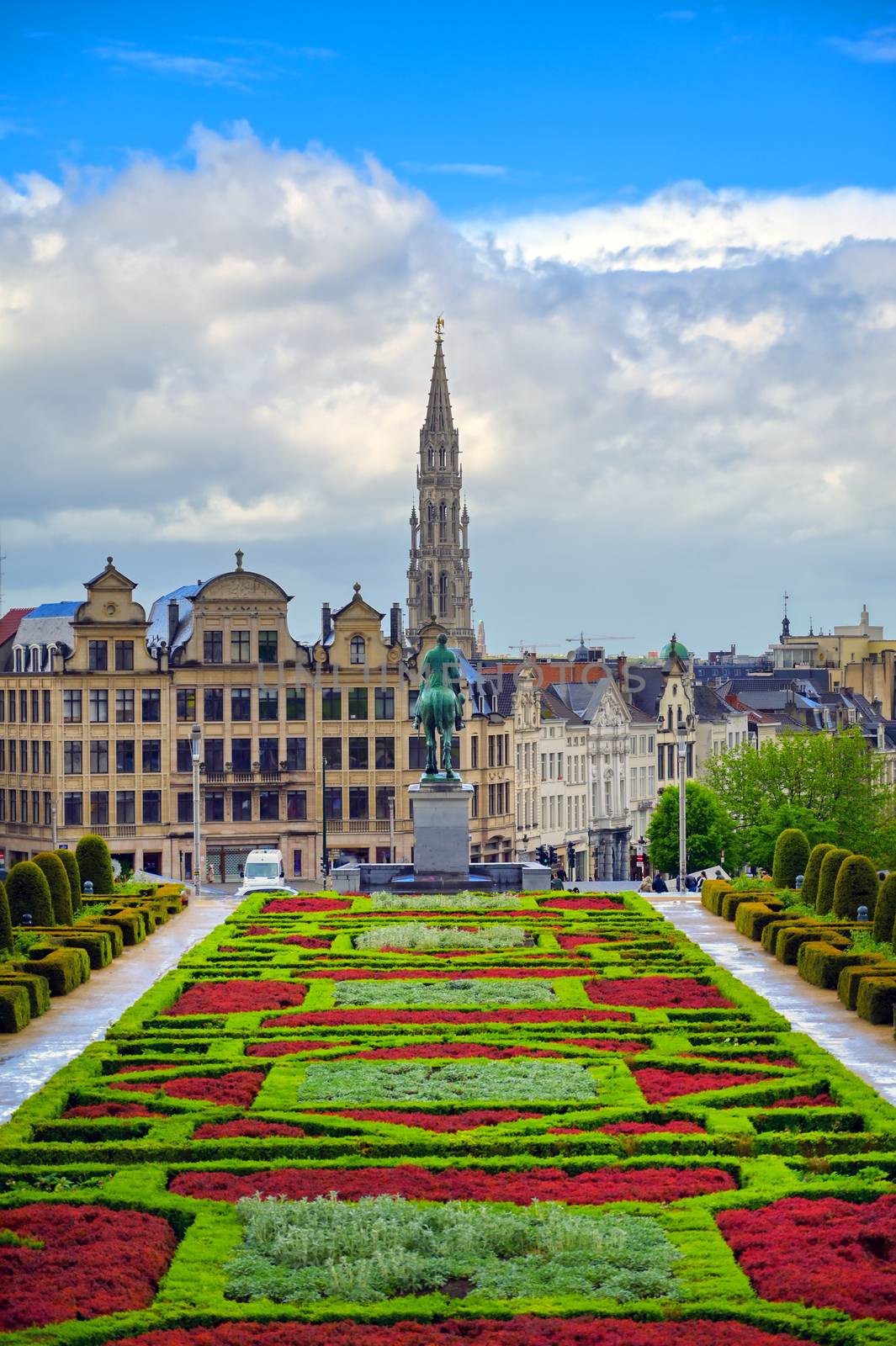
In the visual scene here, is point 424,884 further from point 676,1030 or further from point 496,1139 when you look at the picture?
point 496,1139

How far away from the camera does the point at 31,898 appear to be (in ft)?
151

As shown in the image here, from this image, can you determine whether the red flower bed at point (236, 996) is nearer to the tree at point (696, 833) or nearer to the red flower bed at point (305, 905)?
the red flower bed at point (305, 905)

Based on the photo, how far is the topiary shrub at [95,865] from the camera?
5644cm

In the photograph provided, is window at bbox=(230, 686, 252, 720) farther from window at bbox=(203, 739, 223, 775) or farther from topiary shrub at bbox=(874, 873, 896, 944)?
topiary shrub at bbox=(874, 873, 896, 944)

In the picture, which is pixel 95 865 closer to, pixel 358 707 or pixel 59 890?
pixel 59 890

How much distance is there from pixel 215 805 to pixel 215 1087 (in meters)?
63.8

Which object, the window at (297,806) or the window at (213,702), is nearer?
the window at (213,702)

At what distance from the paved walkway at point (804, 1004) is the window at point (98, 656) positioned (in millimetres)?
42635

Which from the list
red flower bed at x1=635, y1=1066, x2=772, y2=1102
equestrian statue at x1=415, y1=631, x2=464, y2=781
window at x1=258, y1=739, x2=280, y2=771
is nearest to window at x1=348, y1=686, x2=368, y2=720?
window at x1=258, y1=739, x2=280, y2=771

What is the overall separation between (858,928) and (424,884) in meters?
14.8

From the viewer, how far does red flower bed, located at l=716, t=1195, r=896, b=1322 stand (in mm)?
18500

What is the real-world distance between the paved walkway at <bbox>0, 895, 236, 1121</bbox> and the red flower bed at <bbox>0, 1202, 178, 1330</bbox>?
593 cm

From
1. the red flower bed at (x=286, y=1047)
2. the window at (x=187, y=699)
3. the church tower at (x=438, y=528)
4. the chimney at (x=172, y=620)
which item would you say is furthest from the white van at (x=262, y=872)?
the church tower at (x=438, y=528)

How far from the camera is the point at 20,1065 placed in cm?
3069
